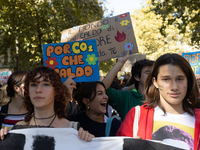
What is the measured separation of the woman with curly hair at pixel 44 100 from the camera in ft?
6.56

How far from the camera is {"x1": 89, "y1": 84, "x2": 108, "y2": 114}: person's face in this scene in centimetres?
276

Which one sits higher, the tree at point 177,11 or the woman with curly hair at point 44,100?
the tree at point 177,11

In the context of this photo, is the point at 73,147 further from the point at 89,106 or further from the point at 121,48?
the point at 121,48

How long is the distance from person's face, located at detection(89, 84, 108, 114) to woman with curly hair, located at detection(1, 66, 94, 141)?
0.67 metres

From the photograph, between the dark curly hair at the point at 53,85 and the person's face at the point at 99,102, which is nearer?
the dark curly hair at the point at 53,85

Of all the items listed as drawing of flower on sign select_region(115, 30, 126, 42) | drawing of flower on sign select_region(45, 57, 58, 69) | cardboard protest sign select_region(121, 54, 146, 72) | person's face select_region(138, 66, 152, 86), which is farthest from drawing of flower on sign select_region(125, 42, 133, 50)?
cardboard protest sign select_region(121, 54, 146, 72)

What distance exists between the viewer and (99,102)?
2795 millimetres

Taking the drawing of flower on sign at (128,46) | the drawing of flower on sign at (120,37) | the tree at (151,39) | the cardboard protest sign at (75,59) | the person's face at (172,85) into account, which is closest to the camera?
the person's face at (172,85)

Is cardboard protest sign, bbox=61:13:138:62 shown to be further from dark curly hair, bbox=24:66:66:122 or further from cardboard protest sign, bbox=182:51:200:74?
cardboard protest sign, bbox=182:51:200:74

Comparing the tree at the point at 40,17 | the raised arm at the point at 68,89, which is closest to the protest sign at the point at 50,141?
the raised arm at the point at 68,89

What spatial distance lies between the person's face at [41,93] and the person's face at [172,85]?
92 centimetres

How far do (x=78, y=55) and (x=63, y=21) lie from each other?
279 inches

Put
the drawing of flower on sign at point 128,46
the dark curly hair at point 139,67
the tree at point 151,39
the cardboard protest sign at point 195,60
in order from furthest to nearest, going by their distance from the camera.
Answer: the tree at point 151,39, the cardboard protest sign at point 195,60, the drawing of flower on sign at point 128,46, the dark curly hair at point 139,67

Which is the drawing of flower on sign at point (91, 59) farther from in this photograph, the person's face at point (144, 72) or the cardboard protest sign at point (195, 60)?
the cardboard protest sign at point (195, 60)
